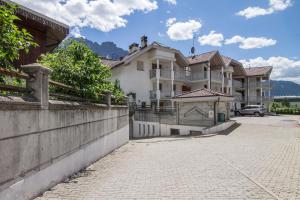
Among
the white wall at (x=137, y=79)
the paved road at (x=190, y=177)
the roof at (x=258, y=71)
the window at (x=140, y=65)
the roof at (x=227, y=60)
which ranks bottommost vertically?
the paved road at (x=190, y=177)

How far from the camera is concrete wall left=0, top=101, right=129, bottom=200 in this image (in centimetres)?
493

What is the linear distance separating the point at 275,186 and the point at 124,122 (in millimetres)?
10249

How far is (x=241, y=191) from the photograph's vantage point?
6.45 m

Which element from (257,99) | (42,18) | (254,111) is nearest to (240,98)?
(257,99)

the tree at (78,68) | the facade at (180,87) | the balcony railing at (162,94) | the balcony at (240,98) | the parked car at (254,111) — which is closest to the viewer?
the tree at (78,68)

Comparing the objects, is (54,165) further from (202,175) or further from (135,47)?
(135,47)

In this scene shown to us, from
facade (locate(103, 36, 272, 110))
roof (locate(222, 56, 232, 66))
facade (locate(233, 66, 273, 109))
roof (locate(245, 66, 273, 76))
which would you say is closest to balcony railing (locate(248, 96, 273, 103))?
facade (locate(233, 66, 273, 109))

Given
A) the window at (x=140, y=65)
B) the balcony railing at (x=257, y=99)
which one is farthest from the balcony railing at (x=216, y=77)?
the balcony railing at (x=257, y=99)

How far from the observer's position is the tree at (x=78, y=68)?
914cm

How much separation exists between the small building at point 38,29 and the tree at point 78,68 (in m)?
1.36

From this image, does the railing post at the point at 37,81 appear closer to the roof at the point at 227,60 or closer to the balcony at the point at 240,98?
the roof at the point at 227,60

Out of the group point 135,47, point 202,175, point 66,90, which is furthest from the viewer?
point 135,47

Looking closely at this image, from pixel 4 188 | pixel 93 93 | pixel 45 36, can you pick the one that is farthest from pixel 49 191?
pixel 45 36

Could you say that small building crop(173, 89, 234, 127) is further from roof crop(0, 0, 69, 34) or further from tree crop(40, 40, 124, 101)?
roof crop(0, 0, 69, 34)
